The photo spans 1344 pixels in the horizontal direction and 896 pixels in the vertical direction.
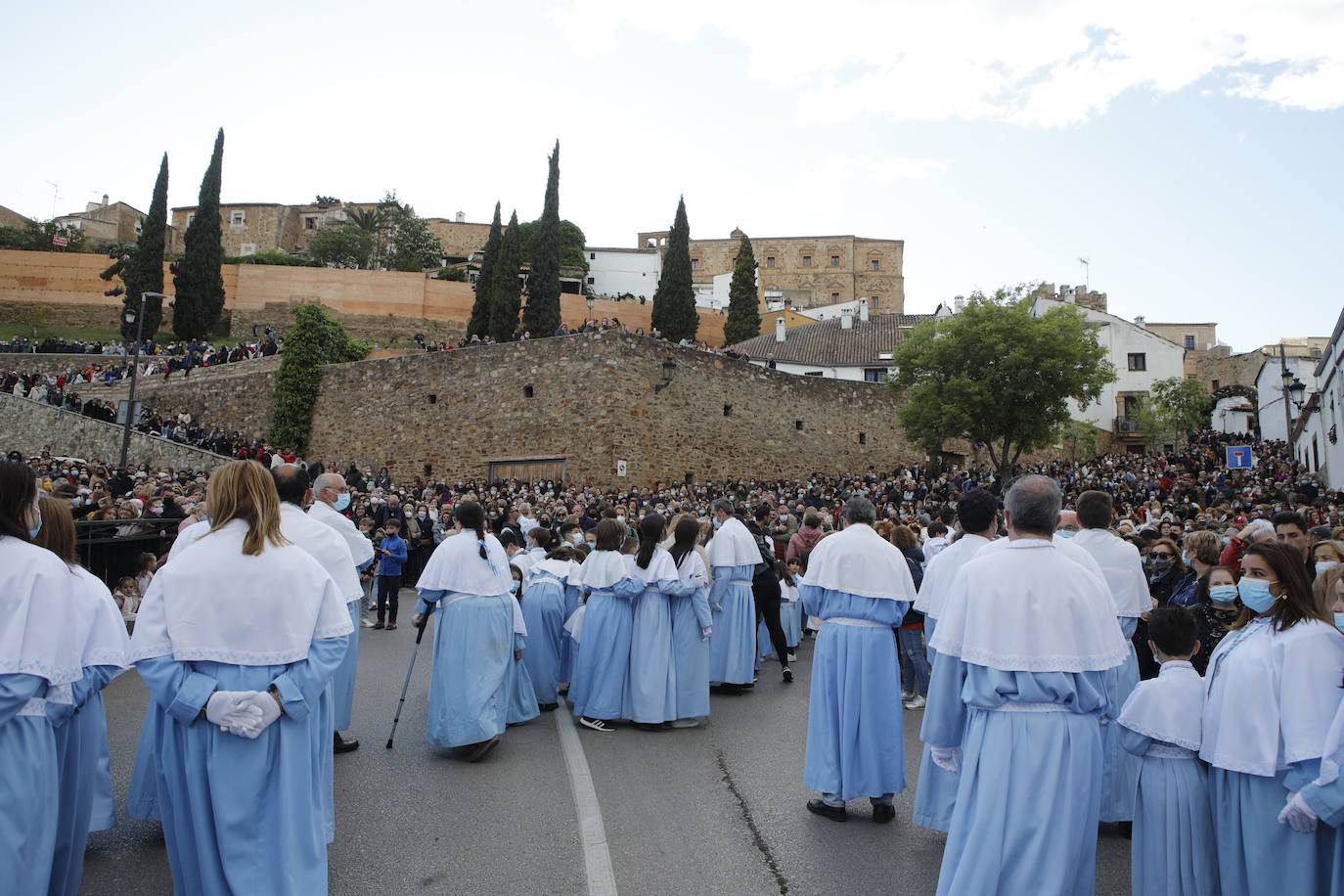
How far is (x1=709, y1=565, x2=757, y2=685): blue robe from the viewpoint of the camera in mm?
9383

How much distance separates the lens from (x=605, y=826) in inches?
209

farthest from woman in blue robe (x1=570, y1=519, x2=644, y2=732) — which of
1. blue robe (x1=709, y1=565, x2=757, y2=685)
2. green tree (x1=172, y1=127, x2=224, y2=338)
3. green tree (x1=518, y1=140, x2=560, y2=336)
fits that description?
green tree (x1=172, y1=127, x2=224, y2=338)

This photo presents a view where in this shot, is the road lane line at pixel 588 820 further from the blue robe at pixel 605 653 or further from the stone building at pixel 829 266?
the stone building at pixel 829 266

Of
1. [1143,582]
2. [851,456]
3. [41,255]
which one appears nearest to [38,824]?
[1143,582]

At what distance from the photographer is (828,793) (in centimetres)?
552

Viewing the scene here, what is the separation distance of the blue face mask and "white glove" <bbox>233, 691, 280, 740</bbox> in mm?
3847

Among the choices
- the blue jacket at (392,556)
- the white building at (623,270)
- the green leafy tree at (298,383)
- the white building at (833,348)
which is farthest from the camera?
the white building at (623,270)

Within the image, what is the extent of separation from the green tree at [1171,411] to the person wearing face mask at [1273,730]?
161 ft

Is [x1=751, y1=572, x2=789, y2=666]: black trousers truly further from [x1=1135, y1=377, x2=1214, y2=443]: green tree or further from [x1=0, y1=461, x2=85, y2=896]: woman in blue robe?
[x1=1135, y1=377, x2=1214, y2=443]: green tree

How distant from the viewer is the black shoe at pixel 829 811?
18.0 ft

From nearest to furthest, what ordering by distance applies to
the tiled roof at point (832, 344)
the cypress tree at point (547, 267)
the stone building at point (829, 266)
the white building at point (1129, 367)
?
the cypress tree at point (547, 267) → the tiled roof at point (832, 344) → the white building at point (1129, 367) → the stone building at point (829, 266)

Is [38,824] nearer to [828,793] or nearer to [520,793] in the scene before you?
[520,793]

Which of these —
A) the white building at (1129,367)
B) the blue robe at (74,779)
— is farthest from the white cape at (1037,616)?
the white building at (1129,367)

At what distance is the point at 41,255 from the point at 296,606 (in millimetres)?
63764
